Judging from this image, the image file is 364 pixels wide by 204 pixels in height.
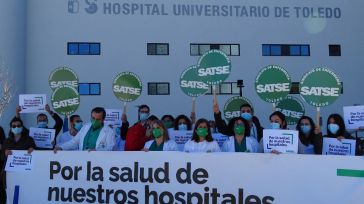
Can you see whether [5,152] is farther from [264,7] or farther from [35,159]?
[264,7]

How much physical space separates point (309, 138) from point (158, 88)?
13.9m

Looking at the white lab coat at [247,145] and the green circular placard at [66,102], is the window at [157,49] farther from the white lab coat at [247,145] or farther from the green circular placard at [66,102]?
the white lab coat at [247,145]

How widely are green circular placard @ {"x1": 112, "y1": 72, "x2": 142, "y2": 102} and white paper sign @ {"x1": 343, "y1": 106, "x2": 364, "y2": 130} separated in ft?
13.5

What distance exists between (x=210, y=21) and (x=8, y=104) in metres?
9.91

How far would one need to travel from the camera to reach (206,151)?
6312 millimetres

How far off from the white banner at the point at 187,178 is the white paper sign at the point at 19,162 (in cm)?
9

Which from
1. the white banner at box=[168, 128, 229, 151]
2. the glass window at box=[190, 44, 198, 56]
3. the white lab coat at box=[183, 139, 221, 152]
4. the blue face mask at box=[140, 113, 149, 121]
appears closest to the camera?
the white lab coat at box=[183, 139, 221, 152]

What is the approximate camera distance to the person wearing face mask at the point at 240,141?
643cm

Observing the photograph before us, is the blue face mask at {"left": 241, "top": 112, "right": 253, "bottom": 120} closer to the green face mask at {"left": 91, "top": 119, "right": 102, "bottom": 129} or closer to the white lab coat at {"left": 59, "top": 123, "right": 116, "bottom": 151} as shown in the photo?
the white lab coat at {"left": 59, "top": 123, "right": 116, "bottom": 151}

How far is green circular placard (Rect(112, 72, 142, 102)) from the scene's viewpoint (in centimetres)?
892

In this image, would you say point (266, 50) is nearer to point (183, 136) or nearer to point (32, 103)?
point (183, 136)

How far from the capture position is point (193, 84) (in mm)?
8867

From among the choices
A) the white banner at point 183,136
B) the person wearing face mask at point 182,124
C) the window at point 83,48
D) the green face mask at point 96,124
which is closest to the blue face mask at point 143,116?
the person wearing face mask at point 182,124

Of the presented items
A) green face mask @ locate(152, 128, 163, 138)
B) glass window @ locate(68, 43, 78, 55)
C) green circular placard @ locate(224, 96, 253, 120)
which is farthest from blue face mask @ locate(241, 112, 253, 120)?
glass window @ locate(68, 43, 78, 55)
